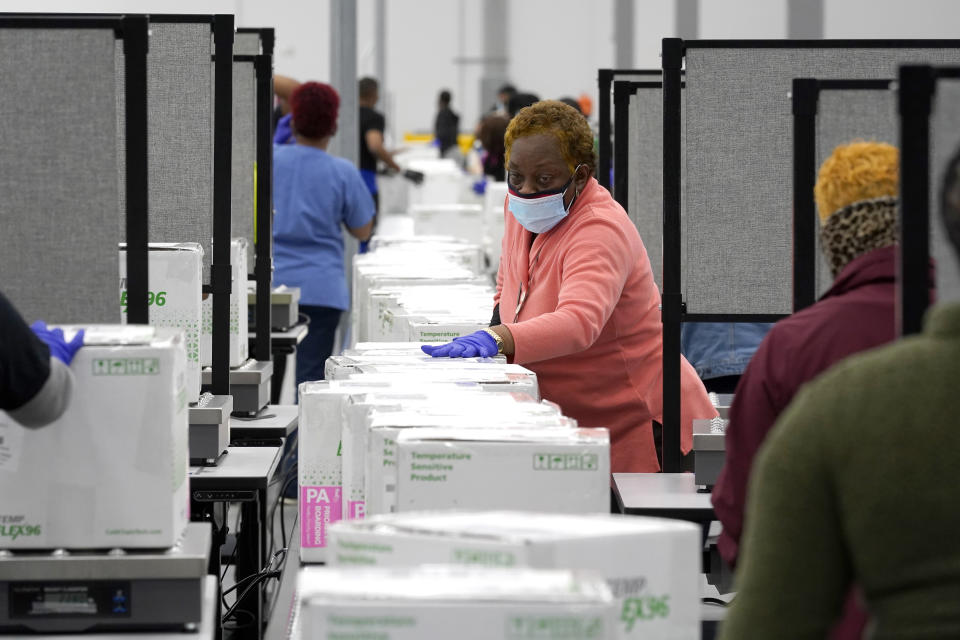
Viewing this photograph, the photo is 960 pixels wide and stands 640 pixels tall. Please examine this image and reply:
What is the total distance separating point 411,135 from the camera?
27.9 meters

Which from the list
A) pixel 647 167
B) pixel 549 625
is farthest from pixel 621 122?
pixel 549 625

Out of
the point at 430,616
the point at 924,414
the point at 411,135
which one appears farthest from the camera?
the point at 411,135

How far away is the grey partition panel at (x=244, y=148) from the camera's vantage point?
15.2 feet

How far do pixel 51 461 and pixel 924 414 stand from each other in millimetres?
1428

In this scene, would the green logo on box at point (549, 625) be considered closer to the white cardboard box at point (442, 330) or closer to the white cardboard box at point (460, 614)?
the white cardboard box at point (460, 614)

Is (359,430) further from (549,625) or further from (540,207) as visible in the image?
(540,207)

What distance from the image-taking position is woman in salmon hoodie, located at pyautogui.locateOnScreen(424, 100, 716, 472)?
3.21 m

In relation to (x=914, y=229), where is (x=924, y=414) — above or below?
below

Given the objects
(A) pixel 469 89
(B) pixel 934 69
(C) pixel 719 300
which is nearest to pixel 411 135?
(A) pixel 469 89

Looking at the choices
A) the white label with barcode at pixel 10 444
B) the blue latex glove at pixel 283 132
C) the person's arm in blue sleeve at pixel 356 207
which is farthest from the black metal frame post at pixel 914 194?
the blue latex glove at pixel 283 132

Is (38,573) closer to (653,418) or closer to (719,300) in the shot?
(653,418)

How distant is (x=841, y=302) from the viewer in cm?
197

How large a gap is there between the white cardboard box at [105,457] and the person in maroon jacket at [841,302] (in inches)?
35.6

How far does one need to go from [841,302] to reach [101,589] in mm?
1272
